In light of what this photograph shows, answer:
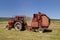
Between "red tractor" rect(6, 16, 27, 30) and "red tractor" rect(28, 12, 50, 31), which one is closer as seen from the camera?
"red tractor" rect(28, 12, 50, 31)

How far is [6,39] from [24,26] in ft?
23.9

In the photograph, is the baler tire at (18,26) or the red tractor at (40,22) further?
the baler tire at (18,26)

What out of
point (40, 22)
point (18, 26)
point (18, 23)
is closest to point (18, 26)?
point (18, 26)

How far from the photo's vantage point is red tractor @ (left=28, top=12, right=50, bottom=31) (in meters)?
20.7

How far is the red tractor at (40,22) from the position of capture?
2069 cm

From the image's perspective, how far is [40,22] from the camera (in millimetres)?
20812

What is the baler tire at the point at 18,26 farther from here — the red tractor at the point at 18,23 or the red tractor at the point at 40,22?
the red tractor at the point at 40,22

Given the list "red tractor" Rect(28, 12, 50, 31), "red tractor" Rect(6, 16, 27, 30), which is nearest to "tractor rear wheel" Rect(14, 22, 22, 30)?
"red tractor" Rect(6, 16, 27, 30)

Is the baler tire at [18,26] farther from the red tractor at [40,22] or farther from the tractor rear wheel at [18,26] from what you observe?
the red tractor at [40,22]

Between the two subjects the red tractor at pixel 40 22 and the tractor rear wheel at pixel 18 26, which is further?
the tractor rear wheel at pixel 18 26

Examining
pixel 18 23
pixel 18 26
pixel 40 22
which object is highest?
pixel 40 22

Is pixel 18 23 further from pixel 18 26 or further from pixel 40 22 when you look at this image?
pixel 40 22

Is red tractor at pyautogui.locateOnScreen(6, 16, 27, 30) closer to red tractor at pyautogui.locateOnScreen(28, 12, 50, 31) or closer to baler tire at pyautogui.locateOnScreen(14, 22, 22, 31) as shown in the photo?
baler tire at pyautogui.locateOnScreen(14, 22, 22, 31)

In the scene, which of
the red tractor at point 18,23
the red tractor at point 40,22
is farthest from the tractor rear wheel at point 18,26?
the red tractor at point 40,22
